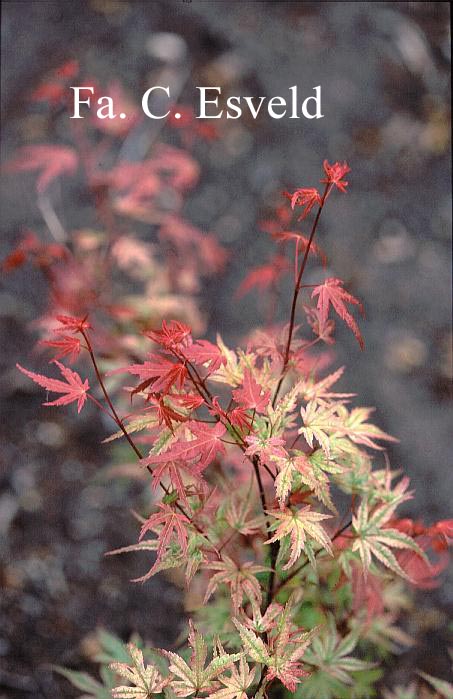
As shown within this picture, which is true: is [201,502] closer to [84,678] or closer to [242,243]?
[84,678]

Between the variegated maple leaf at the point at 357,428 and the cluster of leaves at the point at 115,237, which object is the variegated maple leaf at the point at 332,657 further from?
the cluster of leaves at the point at 115,237

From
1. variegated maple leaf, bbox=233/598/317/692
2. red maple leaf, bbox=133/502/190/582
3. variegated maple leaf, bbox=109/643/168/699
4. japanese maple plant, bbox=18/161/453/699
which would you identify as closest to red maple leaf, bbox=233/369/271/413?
japanese maple plant, bbox=18/161/453/699

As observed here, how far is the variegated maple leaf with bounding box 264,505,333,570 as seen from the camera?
1.16m

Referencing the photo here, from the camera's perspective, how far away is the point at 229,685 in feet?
3.81

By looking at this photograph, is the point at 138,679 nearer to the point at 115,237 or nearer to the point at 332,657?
the point at 332,657

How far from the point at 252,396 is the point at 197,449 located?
0.13 metres

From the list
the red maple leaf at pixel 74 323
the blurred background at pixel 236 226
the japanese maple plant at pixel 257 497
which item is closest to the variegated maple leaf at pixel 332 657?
the japanese maple plant at pixel 257 497

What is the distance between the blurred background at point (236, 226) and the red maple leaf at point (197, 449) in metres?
1.26

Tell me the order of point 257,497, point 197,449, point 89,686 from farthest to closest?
1. point 89,686
2. point 257,497
3. point 197,449

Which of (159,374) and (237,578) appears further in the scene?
(237,578)

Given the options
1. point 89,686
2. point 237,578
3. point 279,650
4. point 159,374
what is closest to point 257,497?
point 237,578

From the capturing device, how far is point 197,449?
1125 mm

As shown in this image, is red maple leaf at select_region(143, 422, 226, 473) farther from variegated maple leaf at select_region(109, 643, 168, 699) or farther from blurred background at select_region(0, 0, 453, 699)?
blurred background at select_region(0, 0, 453, 699)

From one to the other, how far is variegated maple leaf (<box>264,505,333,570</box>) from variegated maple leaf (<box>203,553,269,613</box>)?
0.31 ft
